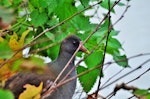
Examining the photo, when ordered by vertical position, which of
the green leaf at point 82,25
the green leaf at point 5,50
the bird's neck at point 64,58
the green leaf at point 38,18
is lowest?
the bird's neck at point 64,58

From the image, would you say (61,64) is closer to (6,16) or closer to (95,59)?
(95,59)

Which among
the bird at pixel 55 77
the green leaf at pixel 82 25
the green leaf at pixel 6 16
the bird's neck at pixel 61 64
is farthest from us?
the green leaf at pixel 82 25

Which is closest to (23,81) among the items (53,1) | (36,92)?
(53,1)

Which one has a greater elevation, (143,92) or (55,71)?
(143,92)

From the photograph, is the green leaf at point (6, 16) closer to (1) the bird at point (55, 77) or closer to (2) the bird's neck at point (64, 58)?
(1) the bird at point (55, 77)

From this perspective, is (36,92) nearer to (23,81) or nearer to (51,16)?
(23,81)

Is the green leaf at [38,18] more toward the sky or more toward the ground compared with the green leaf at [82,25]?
more toward the sky

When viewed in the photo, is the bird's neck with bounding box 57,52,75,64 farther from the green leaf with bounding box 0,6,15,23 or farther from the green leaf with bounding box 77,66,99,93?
the green leaf with bounding box 0,6,15,23

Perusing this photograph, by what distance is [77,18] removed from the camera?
1.25m

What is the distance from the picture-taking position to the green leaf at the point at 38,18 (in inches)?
50.6

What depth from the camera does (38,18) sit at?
4.24ft

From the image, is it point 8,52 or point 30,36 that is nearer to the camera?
point 8,52

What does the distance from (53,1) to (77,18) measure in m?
0.10

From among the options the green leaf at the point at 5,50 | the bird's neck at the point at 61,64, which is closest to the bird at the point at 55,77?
the bird's neck at the point at 61,64
